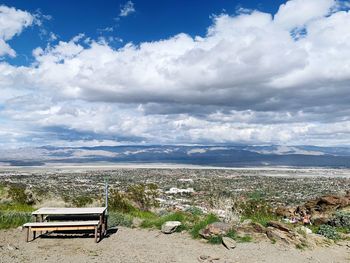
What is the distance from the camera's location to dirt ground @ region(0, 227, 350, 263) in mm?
11445

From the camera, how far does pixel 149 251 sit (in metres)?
12.4

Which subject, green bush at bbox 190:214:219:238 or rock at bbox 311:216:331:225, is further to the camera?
rock at bbox 311:216:331:225

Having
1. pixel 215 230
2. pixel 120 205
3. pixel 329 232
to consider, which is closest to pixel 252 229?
pixel 215 230

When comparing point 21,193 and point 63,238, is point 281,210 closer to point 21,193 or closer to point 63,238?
point 63,238

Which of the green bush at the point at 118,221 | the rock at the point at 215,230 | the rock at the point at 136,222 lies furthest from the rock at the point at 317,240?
the green bush at the point at 118,221

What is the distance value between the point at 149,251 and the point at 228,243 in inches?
97.1

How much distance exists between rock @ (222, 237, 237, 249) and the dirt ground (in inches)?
5.4

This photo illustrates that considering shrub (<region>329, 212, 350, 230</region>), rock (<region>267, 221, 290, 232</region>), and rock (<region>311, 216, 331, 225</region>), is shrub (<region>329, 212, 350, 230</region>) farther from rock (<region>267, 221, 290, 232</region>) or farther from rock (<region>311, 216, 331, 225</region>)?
rock (<region>267, 221, 290, 232</region>)

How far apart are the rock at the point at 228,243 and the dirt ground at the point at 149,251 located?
0.45 ft

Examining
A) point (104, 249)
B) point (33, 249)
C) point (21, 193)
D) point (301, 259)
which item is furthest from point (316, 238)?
point (21, 193)

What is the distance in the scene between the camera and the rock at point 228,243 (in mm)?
12366

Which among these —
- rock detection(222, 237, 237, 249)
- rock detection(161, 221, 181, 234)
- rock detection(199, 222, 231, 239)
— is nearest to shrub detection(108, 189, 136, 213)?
rock detection(161, 221, 181, 234)

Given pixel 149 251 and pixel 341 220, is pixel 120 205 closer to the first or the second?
pixel 149 251

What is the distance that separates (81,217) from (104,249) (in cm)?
389
